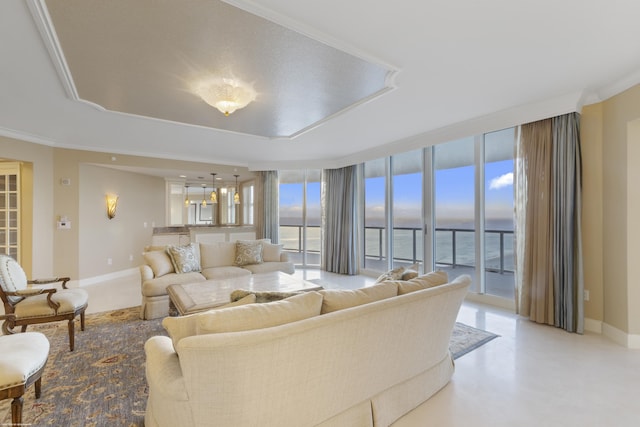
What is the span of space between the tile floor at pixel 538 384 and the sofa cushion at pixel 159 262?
11.4 ft

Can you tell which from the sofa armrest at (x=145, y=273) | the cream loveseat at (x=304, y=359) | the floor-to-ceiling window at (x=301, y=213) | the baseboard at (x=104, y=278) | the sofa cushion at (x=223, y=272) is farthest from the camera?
the floor-to-ceiling window at (x=301, y=213)

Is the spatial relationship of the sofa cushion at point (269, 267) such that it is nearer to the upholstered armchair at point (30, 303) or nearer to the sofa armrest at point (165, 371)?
the upholstered armchair at point (30, 303)

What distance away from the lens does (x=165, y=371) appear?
133cm

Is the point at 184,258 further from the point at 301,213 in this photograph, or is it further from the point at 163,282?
the point at 301,213

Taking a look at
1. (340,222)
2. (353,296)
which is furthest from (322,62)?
(340,222)

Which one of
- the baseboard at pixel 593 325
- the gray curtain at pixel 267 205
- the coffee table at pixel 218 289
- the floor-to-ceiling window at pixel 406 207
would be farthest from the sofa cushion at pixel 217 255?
the baseboard at pixel 593 325

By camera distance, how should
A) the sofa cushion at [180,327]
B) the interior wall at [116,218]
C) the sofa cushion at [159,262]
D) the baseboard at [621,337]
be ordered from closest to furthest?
the sofa cushion at [180,327] → the baseboard at [621,337] → the sofa cushion at [159,262] → the interior wall at [116,218]

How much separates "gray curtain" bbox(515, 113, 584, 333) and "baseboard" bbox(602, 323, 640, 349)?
0.21 meters

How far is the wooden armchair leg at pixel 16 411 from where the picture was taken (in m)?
1.51

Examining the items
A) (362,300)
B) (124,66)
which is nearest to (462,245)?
(362,300)

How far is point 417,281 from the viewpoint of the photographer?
2.01 m

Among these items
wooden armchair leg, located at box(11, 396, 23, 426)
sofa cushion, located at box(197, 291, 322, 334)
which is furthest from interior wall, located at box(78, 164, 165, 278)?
sofa cushion, located at box(197, 291, 322, 334)

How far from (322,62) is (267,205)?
5015 mm

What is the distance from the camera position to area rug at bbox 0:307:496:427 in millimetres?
1834
